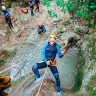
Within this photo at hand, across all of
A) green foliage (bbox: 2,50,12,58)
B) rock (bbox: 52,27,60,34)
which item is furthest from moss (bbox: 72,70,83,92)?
green foliage (bbox: 2,50,12,58)

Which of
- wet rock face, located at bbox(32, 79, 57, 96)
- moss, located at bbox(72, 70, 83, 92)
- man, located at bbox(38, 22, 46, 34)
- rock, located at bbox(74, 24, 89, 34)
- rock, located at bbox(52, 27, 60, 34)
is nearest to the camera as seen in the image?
wet rock face, located at bbox(32, 79, 57, 96)

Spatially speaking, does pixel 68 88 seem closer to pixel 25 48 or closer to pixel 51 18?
pixel 25 48

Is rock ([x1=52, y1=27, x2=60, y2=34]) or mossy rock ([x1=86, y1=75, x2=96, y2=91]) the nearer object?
mossy rock ([x1=86, y1=75, x2=96, y2=91])

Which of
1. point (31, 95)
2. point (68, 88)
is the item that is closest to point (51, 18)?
point (68, 88)

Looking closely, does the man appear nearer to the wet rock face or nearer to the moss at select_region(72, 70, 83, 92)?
the moss at select_region(72, 70, 83, 92)

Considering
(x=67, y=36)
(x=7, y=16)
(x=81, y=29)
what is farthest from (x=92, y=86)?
(x=7, y=16)

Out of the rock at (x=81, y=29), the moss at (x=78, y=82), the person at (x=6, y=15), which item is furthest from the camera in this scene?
the person at (x=6, y=15)

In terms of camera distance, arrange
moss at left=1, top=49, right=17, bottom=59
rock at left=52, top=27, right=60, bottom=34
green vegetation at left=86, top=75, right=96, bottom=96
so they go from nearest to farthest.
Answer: green vegetation at left=86, top=75, right=96, bottom=96, moss at left=1, top=49, right=17, bottom=59, rock at left=52, top=27, right=60, bottom=34

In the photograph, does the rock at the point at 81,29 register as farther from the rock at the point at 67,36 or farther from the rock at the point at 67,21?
the rock at the point at 67,21

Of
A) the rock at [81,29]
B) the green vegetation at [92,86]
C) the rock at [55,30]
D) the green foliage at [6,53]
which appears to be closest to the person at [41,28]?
the rock at [55,30]

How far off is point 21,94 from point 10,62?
15.4 feet

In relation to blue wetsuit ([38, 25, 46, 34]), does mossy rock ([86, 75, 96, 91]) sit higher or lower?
lower

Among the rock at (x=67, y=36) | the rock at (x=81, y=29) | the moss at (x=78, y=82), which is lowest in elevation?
the moss at (x=78, y=82)

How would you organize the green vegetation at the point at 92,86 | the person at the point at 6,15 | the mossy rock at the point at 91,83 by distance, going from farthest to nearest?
1. the person at the point at 6,15
2. the mossy rock at the point at 91,83
3. the green vegetation at the point at 92,86
